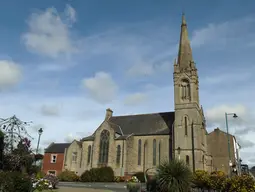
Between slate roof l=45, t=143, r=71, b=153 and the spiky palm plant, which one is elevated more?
slate roof l=45, t=143, r=71, b=153

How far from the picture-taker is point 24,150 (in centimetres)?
1409

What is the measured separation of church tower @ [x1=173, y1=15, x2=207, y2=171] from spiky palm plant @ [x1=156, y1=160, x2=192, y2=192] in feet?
66.5

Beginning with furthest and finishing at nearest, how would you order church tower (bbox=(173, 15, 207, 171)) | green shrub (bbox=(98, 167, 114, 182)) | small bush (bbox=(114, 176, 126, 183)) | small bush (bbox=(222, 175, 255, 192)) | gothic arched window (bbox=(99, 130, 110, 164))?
gothic arched window (bbox=(99, 130, 110, 164))
small bush (bbox=(114, 176, 126, 183))
church tower (bbox=(173, 15, 207, 171))
green shrub (bbox=(98, 167, 114, 182))
small bush (bbox=(222, 175, 255, 192))

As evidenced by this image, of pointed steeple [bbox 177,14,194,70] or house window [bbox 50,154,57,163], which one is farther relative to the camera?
house window [bbox 50,154,57,163]

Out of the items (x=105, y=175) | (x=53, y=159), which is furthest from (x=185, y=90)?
(x=53, y=159)

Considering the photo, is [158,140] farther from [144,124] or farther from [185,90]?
[185,90]

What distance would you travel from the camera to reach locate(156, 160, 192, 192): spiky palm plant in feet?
52.7

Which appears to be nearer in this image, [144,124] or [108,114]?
[144,124]

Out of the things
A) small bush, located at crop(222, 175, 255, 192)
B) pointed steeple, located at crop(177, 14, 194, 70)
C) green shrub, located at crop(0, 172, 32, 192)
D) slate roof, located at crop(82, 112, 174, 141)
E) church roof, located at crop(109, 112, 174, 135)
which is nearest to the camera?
green shrub, located at crop(0, 172, 32, 192)

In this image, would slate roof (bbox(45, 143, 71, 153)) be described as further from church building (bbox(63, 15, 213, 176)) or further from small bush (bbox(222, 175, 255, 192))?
small bush (bbox(222, 175, 255, 192))

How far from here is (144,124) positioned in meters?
46.1

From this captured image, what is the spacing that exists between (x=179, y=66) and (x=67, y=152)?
89.8 ft

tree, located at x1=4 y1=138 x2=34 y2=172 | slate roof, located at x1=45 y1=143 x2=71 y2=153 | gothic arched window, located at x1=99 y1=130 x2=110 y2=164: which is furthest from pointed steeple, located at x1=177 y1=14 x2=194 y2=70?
tree, located at x1=4 y1=138 x2=34 y2=172

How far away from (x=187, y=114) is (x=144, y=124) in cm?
935
